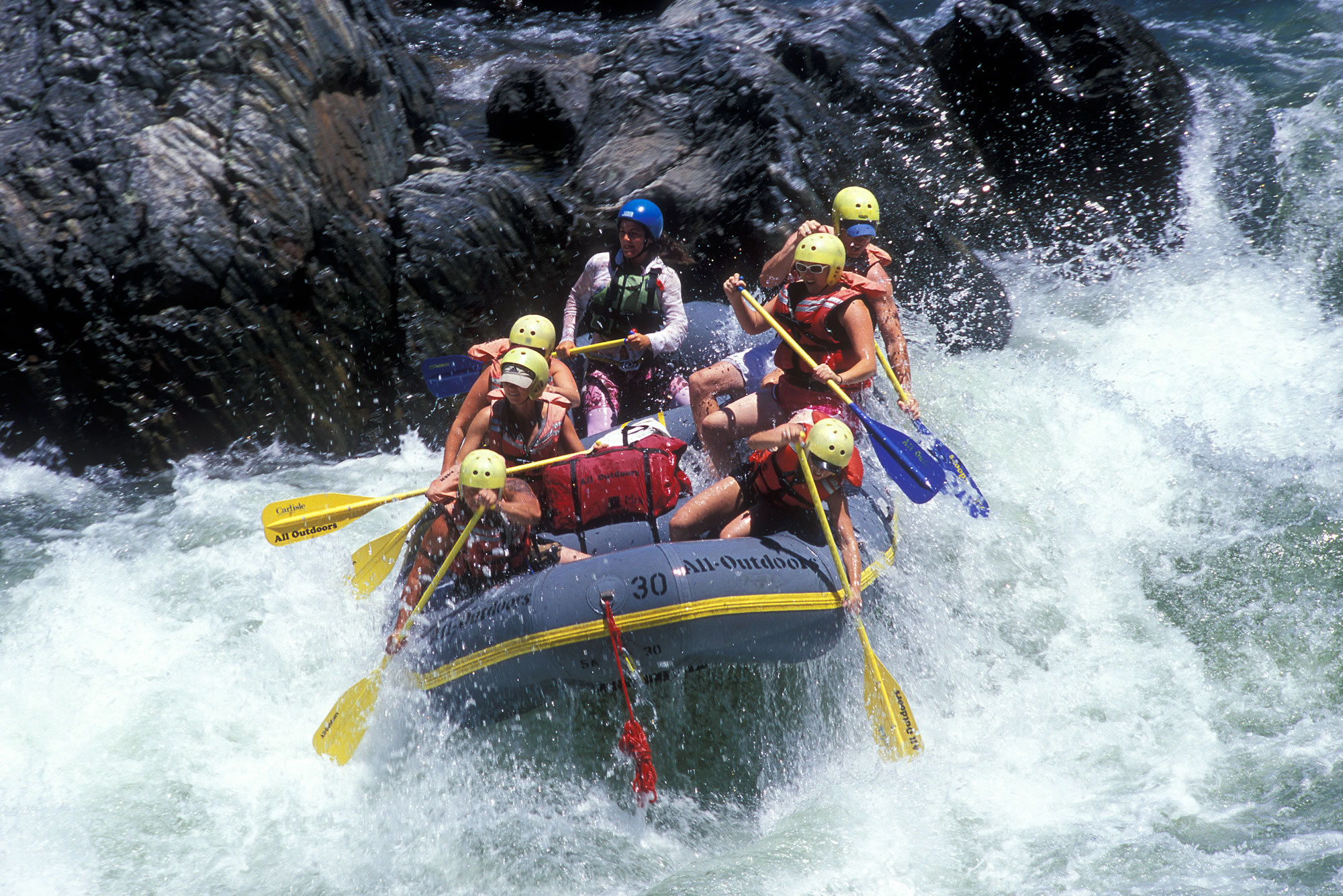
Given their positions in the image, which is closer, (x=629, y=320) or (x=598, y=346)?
(x=598, y=346)

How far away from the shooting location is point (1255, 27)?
34.2 ft

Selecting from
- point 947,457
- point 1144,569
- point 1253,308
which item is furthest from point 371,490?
point 1253,308

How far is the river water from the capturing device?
3.93 meters

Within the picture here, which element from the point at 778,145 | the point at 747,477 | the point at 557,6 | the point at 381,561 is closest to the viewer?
the point at 747,477

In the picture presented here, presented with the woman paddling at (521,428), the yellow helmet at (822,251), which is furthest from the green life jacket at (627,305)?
the woman paddling at (521,428)

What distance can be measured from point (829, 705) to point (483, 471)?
1900mm

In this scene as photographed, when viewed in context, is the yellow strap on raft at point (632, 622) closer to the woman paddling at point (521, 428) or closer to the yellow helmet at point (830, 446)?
the yellow helmet at point (830, 446)

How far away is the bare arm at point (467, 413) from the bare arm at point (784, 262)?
1.65 meters

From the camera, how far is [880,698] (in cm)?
401

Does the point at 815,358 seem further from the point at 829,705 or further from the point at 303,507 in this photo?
the point at 303,507

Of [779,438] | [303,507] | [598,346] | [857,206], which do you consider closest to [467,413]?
[303,507]

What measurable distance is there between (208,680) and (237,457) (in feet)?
6.43

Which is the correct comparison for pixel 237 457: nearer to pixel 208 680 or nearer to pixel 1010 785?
pixel 208 680

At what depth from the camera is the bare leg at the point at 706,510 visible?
4230 mm
